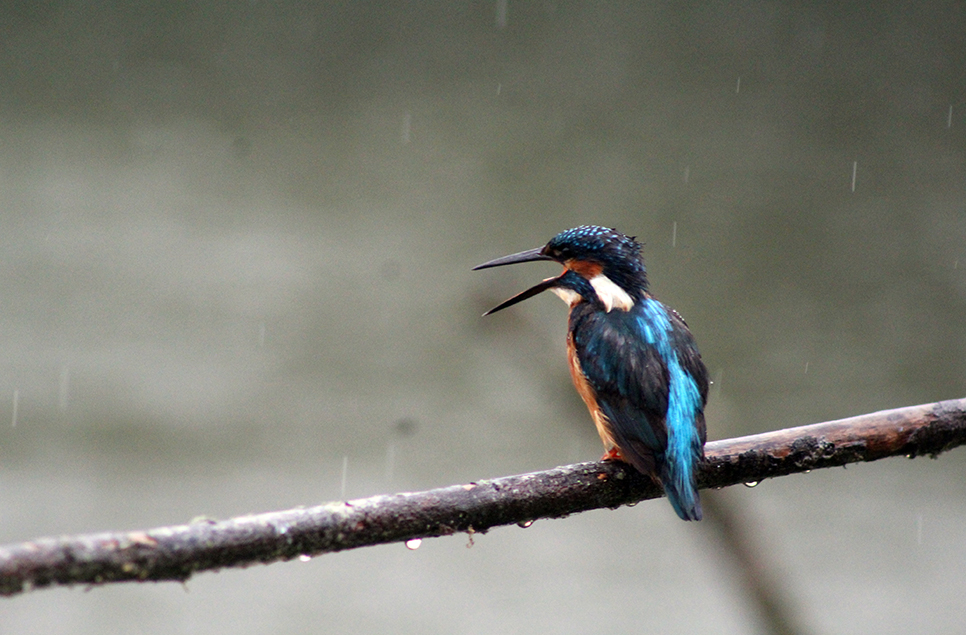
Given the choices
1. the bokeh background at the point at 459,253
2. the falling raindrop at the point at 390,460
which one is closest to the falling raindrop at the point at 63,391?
the bokeh background at the point at 459,253

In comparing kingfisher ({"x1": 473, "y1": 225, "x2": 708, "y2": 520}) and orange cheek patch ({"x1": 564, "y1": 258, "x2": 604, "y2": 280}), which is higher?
orange cheek patch ({"x1": 564, "y1": 258, "x2": 604, "y2": 280})

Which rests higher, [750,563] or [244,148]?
[244,148]

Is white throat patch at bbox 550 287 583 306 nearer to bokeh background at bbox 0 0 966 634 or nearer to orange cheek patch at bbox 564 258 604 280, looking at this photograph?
orange cheek patch at bbox 564 258 604 280

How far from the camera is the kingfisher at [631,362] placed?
121cm

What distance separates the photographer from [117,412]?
2.79 m

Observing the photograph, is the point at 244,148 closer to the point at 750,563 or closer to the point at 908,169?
the point at 750,563

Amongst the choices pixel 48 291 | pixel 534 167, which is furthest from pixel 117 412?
pixel 534 167

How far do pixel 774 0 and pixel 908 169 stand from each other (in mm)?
698

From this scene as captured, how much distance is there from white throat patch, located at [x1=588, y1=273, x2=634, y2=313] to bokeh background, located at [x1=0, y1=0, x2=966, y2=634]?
1.25 metres

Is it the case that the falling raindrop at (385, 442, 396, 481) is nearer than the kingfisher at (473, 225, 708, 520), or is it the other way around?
the kingfisher at (473, 225, 708, 520)

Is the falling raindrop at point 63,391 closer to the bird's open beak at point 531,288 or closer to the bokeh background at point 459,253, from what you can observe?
the bokeh background at point 459,253

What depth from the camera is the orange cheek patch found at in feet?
4.85

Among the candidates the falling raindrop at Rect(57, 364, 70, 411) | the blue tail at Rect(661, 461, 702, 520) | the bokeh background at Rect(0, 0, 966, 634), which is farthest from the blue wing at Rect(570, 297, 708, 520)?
the falling raindrop at Rect(57, 364, 70, 411)

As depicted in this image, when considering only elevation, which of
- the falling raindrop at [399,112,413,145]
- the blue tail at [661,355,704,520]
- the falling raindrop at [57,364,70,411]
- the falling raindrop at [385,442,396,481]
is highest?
the falling raindrop at [399,112,413,145]
